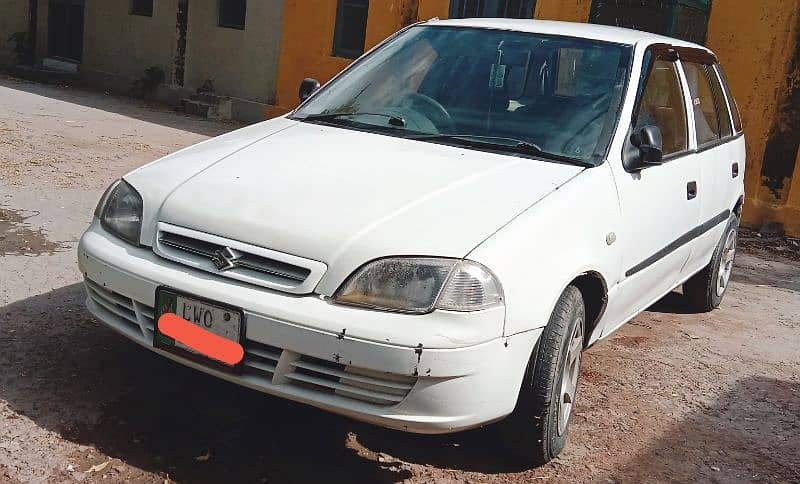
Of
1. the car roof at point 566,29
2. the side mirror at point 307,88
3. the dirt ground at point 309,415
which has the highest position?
the car roof at point 566,29

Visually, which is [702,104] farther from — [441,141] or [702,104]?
[441,141]

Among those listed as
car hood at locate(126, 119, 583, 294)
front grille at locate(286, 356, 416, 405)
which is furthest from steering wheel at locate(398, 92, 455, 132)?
front grille at locate(286, 356, 416, 405)

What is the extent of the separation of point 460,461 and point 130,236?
4.84ft

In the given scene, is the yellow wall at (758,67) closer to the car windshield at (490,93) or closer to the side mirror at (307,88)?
the car windshield at (490,93)

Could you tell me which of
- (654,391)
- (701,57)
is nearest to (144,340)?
(654,391)

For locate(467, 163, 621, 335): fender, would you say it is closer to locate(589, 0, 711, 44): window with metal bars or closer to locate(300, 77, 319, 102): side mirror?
locate(300, 77, 319, 102): side mirror

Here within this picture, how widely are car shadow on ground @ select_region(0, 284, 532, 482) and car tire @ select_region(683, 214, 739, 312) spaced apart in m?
2.67

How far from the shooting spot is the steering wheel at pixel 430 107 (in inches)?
153

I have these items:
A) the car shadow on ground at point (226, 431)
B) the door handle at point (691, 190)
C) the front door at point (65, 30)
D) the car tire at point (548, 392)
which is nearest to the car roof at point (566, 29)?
the door handle at point (691, 190)

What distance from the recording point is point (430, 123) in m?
3.89

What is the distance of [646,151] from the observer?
3.78 m

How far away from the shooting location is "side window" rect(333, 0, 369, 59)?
12672 mm

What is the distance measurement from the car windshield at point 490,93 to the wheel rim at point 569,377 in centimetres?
73

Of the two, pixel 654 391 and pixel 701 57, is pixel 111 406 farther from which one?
pixel 701 57
